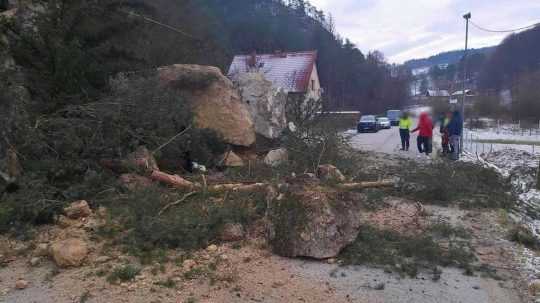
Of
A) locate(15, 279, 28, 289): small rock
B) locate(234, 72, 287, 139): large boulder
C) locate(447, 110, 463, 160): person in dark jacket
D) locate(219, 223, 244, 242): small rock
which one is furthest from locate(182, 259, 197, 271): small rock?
locate(447, 110, 463, 160): person in dark jacket

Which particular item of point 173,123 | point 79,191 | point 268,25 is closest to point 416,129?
point 173,123

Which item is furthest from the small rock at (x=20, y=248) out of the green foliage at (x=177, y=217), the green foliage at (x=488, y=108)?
the green foliage at (x=488, y=108)

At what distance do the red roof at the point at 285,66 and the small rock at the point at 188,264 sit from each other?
23271 mm

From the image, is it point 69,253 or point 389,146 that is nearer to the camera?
point 69,253

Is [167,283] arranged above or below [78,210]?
below

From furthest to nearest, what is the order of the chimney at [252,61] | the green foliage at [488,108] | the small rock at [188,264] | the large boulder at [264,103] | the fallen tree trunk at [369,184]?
1. the chimney at [252,61]
2. the green foliage at [488,108]
3. the large boulder at [264,103]
4. the fallen tree trunk at [369,184]
5. the small rock at [188,264]

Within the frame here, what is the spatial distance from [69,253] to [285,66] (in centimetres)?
2630

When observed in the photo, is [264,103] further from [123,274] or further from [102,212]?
[123,274]

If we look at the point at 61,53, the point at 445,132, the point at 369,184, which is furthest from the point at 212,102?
the point at 445,132

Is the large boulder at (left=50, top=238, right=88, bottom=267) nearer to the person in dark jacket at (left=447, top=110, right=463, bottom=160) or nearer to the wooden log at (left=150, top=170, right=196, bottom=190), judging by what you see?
the wooden log at (left=150, top=170, right=196, bottom=190)

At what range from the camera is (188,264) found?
441 centimetres

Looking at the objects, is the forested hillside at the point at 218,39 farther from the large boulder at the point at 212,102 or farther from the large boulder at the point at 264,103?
the large boulder at the point at 264,103

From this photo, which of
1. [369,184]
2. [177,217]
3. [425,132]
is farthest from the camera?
[425,132]

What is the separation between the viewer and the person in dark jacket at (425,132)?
1262 cm
